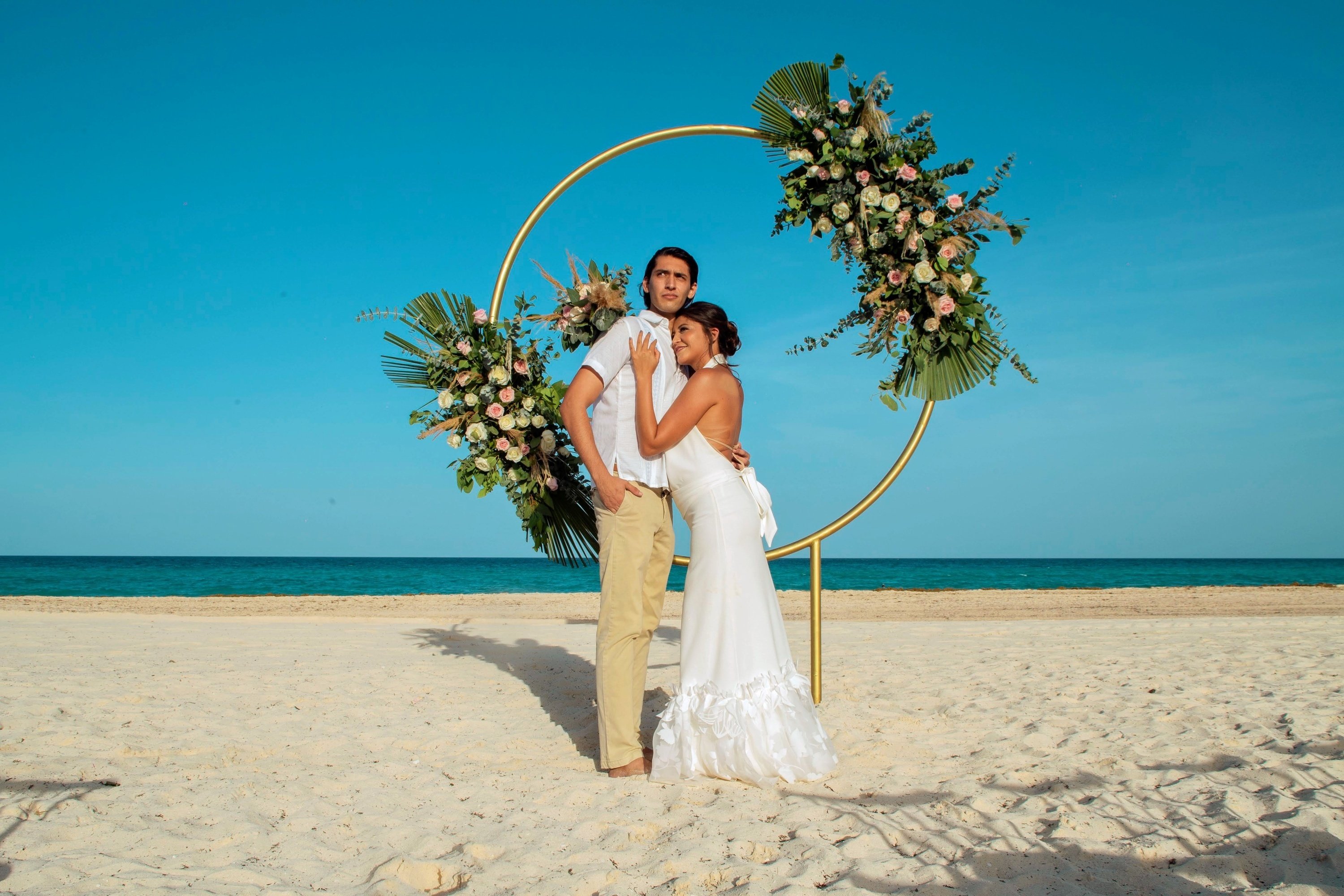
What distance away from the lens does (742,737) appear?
12.2ft

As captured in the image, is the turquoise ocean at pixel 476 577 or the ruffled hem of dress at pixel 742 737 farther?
the turquoise ocean at pixel 476 577

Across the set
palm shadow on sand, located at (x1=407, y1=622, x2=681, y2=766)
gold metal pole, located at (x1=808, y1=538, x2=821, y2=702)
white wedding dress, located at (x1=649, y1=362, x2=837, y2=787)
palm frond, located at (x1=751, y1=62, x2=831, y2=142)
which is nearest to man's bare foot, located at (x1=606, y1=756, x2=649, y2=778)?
white wedding dress, located at (x1=649, y1=362, x2=837, y2=787)

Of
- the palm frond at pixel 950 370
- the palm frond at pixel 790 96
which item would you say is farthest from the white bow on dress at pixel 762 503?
the palm frond at pixel 790 96

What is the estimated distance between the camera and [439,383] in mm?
4988

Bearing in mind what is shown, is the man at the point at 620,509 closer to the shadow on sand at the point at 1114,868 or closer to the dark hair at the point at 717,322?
the dark hair at the point at 717,322

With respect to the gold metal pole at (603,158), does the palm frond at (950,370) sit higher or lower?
lower

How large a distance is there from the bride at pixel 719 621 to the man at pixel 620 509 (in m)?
0.09

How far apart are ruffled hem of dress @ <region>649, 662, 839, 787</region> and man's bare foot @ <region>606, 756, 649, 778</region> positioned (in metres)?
0.11

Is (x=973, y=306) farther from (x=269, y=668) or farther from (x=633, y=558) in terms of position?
(x=269, y=668)

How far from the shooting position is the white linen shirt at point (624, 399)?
390cm

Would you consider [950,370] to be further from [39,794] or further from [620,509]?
[39,794]

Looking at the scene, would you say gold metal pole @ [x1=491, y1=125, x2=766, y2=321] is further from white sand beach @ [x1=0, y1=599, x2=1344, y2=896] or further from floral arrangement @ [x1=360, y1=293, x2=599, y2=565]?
white sand beach @ [x1=0, y1=599, x2=1344, y2=896]

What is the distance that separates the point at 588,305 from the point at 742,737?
241 cm

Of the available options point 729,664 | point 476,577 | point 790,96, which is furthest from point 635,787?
point 476,577
